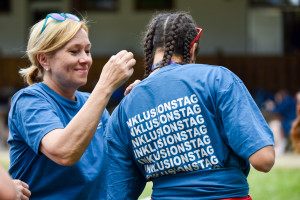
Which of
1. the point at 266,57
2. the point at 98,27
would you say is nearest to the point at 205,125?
the point at 266,57

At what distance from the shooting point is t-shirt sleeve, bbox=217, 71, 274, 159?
7.51 ft

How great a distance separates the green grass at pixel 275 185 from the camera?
7.15m

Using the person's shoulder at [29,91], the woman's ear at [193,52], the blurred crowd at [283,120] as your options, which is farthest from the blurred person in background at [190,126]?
the blurred crowd at [283,120]

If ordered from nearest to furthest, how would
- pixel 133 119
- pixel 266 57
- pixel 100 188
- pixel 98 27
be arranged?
pixel 133 119, pixel 100 188, pixel 266 57, pixel 98 27

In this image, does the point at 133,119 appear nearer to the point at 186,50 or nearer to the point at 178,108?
the point at 178,108

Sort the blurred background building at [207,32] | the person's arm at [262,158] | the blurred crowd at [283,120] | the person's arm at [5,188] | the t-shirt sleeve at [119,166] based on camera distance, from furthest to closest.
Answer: the blurred background building at [207,32] < the blurred crowd at [283,120] < the t-shirt sleeve at [119,166] < the person's arm at [262,158] < the person's arm at [5,188]

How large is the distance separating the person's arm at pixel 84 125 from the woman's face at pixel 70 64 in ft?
1.16

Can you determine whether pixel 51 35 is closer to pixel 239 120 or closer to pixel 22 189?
pixel 22 189

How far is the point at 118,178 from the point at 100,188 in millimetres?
263

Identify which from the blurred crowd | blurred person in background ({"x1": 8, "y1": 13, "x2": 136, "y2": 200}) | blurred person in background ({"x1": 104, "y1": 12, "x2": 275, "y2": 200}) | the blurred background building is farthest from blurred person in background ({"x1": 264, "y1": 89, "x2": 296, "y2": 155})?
blurred person in background ({"x1": 104, "y1": 12, "x2": 275, "y2": 200})

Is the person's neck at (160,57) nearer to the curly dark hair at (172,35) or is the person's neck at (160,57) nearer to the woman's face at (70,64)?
the curly dark hair at (172,35)

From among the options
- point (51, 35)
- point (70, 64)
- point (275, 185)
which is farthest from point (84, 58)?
point (275, 185)

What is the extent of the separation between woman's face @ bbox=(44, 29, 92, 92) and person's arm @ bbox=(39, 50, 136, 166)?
0.35 meters

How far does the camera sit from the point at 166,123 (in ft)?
7.93
